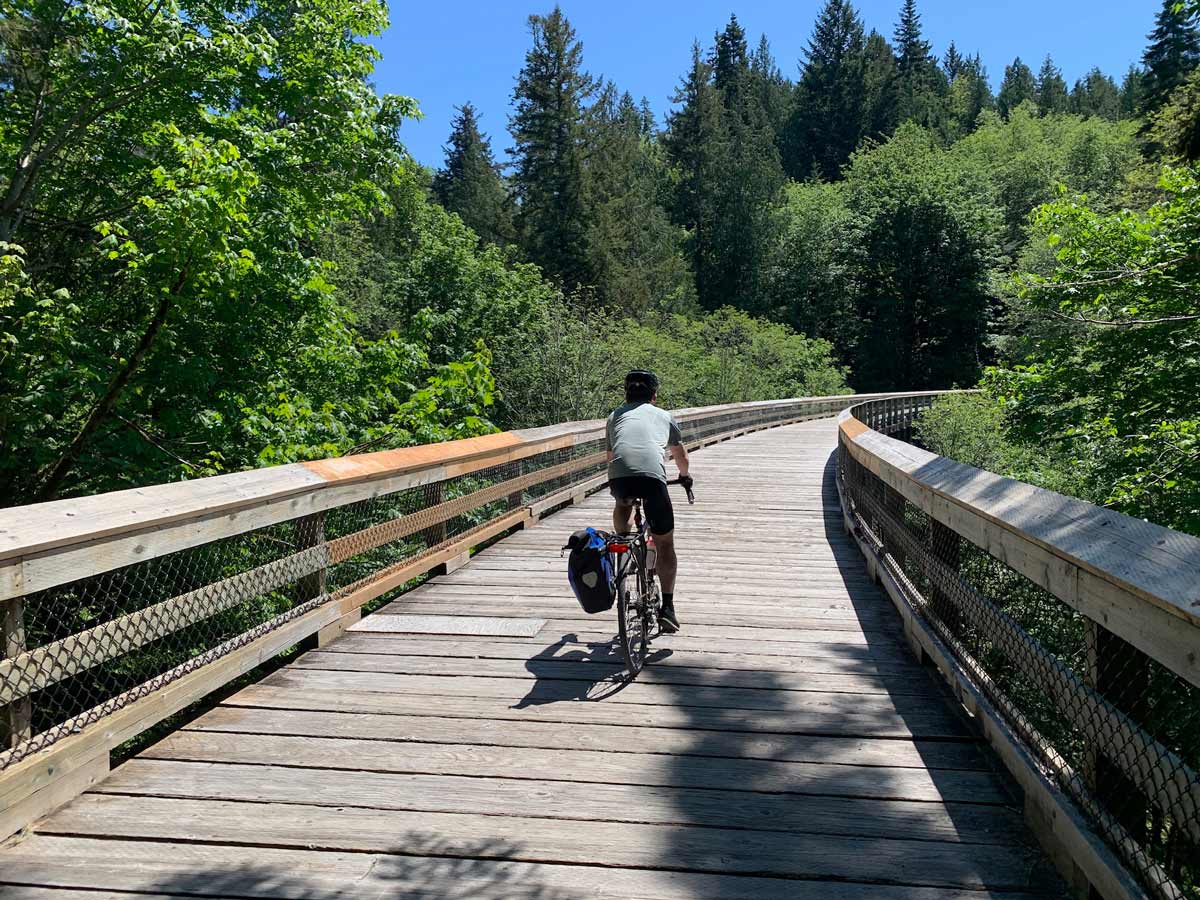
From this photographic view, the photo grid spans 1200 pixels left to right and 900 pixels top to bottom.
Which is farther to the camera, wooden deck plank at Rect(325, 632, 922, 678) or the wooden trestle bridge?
wooden deck plank at Rect(325, 632, 922, 678)

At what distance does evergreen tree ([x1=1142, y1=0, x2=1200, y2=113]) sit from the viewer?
174 ft

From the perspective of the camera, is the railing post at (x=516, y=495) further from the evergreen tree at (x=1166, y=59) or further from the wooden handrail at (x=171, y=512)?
the evergreen tree at (x=1166, y=59)

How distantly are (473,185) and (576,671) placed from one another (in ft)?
205

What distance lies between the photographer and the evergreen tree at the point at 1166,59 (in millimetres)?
52938

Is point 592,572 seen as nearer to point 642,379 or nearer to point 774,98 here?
point 642,379

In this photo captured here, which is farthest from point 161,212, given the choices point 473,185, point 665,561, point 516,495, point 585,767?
point 473,185

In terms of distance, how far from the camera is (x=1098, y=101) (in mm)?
91000

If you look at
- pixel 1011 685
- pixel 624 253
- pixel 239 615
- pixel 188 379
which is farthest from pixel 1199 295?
pixel 624 253

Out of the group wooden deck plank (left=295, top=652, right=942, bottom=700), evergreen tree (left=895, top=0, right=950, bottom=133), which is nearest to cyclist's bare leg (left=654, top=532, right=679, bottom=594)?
wooden deck plank (left=295, top=652, right=942, bottom=700)

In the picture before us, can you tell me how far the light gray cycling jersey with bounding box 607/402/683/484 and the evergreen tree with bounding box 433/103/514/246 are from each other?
46.1 m

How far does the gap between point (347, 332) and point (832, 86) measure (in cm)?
7925

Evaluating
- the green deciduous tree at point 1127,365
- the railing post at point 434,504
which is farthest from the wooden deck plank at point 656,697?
the green deciduous tree at point 1127,365

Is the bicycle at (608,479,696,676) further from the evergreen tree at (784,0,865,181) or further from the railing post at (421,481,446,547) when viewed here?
the evergreen tree at (784,0,865,181)

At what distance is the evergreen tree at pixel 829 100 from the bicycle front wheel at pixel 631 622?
3079 inches
